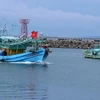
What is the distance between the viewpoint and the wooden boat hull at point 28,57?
2908 inches

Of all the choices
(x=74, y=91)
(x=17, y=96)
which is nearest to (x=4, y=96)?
(x=17, y=96)

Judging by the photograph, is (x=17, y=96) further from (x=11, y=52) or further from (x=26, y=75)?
(x=11, y=52)

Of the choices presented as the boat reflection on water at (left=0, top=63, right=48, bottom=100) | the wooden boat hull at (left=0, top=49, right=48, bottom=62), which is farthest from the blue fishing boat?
the boat reflection on water at (left=0, top=63, right=48, bottom=100)

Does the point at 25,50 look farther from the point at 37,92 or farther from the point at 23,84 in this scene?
the point at 37,92

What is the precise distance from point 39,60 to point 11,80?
80.8 ft

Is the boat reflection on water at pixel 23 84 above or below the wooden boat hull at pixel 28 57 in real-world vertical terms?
below

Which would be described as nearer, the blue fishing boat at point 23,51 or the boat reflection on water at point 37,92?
the boat reflection on water at point 37,92

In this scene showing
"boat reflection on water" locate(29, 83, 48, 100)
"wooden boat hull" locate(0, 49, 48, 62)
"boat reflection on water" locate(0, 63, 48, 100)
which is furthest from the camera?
"wooden boat hull" locate(0, 49, 48, 62)

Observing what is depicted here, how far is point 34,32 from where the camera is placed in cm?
7338

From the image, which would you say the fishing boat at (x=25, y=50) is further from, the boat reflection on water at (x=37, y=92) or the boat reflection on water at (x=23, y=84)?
the boat reflection on water at (x=37, y=92)

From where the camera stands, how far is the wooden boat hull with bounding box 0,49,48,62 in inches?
2908

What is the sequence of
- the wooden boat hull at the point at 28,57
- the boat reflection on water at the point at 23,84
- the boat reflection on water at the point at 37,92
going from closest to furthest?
the boat reflection on water at the point at 37,92 < the boat reflection on water at the point at 23,84 < the wooden boat hull at the point at 28,57

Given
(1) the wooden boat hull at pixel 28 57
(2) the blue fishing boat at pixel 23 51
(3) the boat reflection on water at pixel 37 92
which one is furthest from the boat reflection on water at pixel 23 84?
(2) the blue fishing boat at pixel 23 51

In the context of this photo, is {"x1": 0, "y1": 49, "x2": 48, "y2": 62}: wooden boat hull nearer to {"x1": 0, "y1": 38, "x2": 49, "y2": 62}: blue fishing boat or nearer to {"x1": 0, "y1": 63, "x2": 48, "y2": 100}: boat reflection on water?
{"x1": 0, "y1": 38, "x2": 49, "y2": 62}: blue fishing boat
